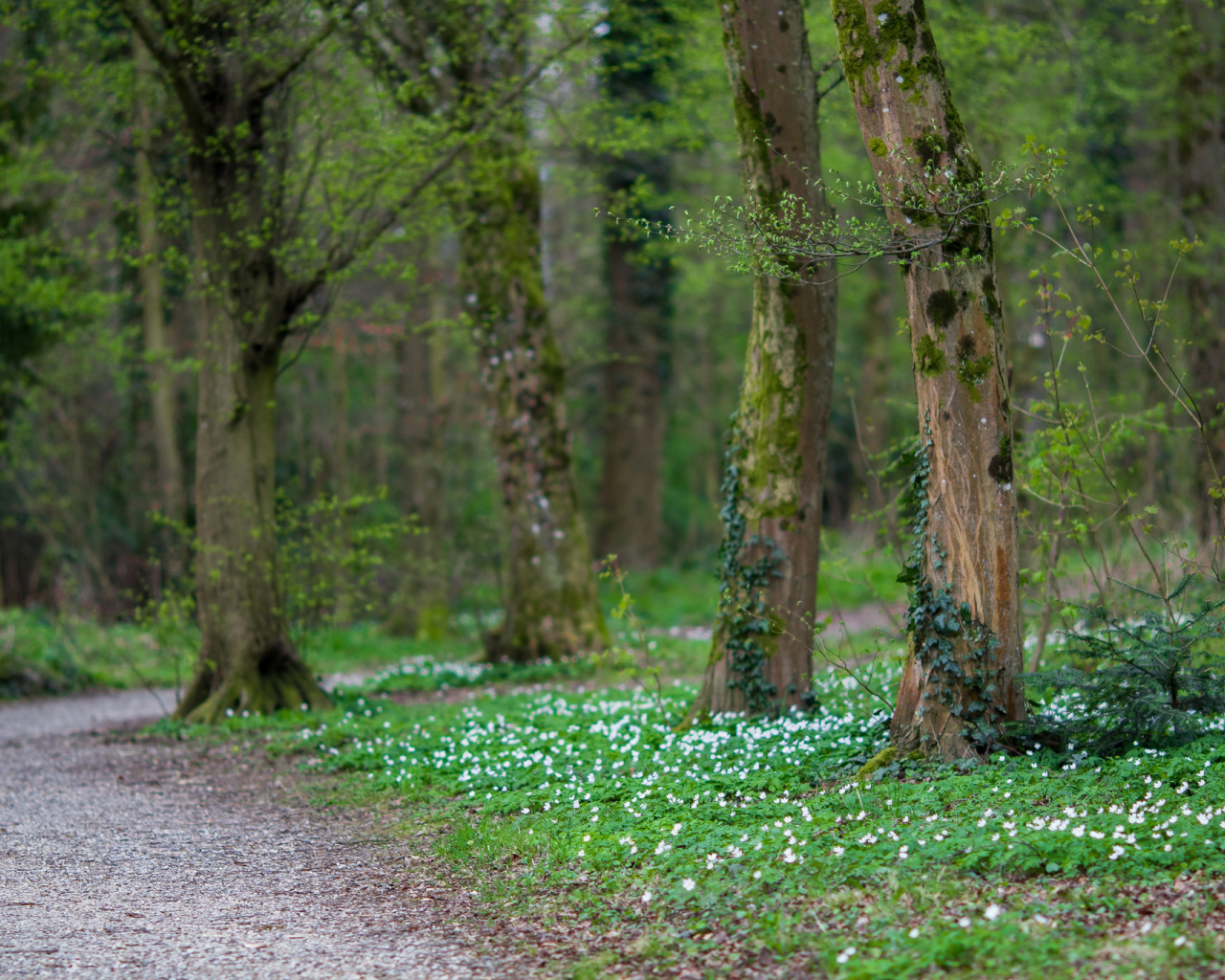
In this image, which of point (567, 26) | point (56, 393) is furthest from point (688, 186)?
point (56, 393)

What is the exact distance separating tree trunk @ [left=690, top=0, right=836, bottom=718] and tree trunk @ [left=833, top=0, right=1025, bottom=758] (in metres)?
1.42

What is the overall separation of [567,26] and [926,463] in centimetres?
724

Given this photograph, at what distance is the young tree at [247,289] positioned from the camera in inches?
362

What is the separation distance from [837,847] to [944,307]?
2.80 meters

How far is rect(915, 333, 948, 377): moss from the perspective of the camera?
547 centimetres

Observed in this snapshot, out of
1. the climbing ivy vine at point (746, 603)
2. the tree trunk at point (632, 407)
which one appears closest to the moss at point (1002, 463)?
the climbing ivy vine at point (746, 603)

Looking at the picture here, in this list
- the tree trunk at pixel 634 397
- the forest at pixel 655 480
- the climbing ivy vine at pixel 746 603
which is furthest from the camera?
the tree trunk at pixel 634 397

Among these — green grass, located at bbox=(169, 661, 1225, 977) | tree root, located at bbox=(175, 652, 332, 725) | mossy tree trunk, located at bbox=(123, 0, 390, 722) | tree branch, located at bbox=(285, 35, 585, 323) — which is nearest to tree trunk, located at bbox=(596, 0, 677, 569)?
tree branch, located at bbox=(285, 35, 585, 323)

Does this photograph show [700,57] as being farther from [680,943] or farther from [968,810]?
[680,943]

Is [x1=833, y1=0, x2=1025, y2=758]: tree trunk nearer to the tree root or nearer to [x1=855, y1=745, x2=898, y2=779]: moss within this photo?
[x1=855, y1=745, x2=898, y2=779]: moss

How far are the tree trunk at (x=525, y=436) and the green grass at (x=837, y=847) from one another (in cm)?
485

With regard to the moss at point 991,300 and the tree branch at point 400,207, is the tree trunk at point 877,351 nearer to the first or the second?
the tree branch at point 400,207

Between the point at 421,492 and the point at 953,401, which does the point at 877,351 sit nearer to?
the point at 421,492

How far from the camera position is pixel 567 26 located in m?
10.8
